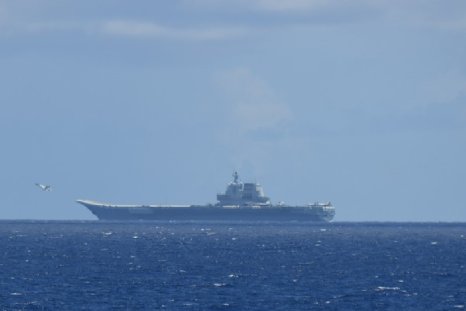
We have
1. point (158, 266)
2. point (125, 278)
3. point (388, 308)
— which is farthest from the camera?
point (158, 266)

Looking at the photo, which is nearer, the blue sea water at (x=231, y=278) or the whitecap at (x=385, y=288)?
the blue sea water at (x=231, y=278)

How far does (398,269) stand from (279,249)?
39529 millimetres

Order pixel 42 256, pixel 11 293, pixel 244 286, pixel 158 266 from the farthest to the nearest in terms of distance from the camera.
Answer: pixel 42 256 → pixel 158 266 → pixel 244 286 → pixel 11 293

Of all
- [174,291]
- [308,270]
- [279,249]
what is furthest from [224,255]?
[174,291]

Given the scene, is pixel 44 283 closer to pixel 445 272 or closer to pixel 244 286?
pixel 244 286

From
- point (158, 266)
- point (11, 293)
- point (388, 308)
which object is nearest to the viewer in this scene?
point (388, 308)

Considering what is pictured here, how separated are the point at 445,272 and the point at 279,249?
4455 centimetres

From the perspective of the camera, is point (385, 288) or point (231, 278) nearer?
point (385, 288)

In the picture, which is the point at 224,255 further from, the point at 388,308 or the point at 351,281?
the point at 388,308

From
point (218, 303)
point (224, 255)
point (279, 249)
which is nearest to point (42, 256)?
point (224, 255)

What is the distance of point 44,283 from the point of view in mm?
91750

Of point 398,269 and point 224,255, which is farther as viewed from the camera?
point 224,255

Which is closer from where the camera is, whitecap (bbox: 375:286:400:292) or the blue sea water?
the blue sea water

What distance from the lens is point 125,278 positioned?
96250 mm
